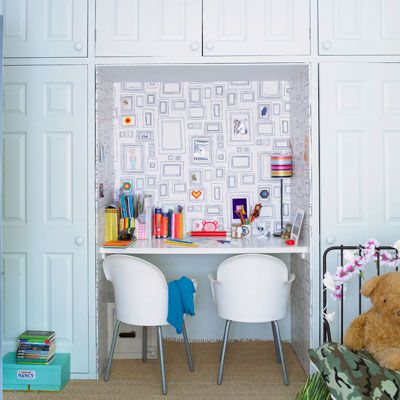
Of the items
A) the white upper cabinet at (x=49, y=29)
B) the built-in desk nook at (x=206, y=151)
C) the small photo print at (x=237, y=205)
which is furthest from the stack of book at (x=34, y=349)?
the white upper cabinet at (x=49, y=29)

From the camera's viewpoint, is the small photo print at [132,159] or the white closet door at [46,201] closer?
the white closet door at [46,201]

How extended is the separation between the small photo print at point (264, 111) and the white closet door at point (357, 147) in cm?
73

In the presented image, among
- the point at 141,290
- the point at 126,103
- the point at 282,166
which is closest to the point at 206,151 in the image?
the point at 282,166

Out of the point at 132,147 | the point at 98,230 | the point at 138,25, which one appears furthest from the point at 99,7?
the point at 98,230

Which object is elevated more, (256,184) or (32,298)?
(256,184)

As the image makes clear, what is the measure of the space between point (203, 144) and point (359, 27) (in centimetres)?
129

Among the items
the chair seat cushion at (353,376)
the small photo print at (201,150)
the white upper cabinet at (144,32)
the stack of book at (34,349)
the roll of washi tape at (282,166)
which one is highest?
the white upper cabinet at (144,32)

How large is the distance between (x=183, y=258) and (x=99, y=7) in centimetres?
176

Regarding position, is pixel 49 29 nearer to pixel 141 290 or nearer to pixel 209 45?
pixel 209 45

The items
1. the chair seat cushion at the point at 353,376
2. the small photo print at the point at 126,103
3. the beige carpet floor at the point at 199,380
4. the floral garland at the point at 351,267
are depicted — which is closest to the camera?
the chair seat cushion at the point at 353,376

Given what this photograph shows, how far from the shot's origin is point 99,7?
10.2 feet

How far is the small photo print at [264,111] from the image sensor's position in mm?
3775

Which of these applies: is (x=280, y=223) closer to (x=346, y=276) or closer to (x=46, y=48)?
(x=346, y=276)

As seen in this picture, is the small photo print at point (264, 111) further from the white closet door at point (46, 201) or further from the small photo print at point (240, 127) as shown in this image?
the white closet door at point (46, 201)
